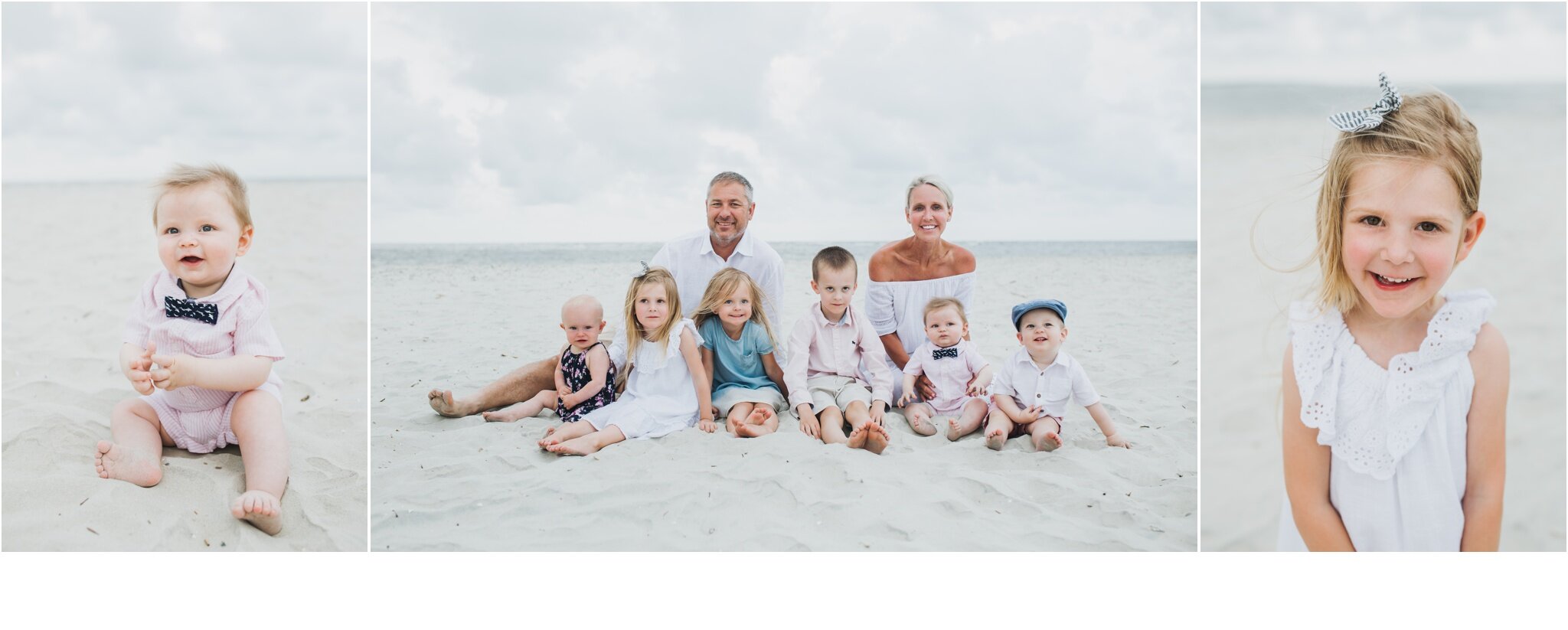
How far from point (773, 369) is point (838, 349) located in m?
0.29

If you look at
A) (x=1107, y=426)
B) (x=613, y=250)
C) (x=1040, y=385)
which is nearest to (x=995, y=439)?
(x=1040, y=385)

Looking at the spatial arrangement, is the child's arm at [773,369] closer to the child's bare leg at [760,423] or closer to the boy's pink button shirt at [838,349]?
the boy's pink button shirt at [838,349]

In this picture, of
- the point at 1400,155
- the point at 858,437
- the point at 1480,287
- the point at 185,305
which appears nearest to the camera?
the point at 1400,155

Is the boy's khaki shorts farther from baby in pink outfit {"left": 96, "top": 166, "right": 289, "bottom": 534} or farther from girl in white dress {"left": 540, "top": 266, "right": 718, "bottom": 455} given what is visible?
baby in pink outfit {"left": 96, "top": 166, "right": 289, "bottom": 534}

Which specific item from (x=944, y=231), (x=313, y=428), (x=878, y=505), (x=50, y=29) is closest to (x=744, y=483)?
(x=878, y=505)

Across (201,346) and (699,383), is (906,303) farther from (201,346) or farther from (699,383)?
(201,346)

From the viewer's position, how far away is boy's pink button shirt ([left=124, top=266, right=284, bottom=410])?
333 centimetres

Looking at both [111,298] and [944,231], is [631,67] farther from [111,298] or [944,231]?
[111,298]

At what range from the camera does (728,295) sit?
3.90m

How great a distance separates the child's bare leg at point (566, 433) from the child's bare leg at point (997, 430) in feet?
4.92

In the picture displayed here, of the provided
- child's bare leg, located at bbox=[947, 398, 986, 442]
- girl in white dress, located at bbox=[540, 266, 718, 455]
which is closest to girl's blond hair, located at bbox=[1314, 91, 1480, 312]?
child's bare leg, located at bbox=[947, 398, 986, 442]

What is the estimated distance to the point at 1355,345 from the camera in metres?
2.99

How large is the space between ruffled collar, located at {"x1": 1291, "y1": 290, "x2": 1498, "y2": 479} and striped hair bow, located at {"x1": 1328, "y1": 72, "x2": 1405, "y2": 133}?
0.55 m

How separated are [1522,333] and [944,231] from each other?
6.76ft
